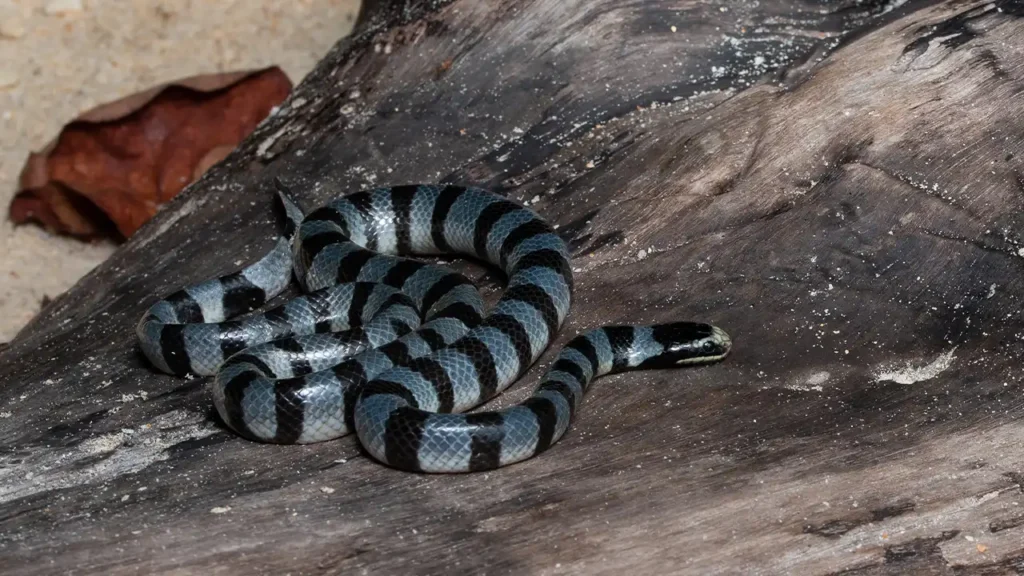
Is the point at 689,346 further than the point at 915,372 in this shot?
Yes

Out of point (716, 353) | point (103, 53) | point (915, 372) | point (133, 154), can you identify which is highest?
point (103, 53)

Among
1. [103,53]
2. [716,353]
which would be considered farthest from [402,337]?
[103,53]

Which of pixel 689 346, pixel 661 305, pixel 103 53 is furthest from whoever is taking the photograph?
pixel 103 53

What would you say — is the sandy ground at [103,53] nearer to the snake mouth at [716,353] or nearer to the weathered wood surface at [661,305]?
the weathered wood surface at [661,305]

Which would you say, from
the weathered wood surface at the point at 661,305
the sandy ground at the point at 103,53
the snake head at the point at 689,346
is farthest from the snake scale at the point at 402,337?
the sandy ground at the point at 103,53

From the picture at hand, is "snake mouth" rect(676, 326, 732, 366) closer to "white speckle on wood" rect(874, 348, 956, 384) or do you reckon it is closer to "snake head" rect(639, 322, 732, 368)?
"snake head" rect(639, 322, 732, 368)

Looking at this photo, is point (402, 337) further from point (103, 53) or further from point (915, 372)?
point (103, 53)
